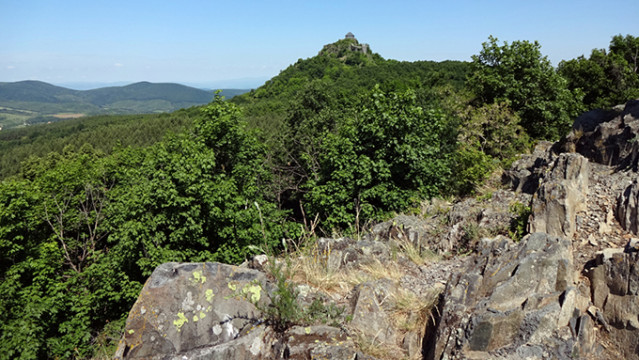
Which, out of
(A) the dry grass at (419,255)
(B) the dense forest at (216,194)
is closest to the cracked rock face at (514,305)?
(A) the dry grass at (419,255)

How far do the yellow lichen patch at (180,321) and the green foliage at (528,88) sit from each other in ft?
64.9

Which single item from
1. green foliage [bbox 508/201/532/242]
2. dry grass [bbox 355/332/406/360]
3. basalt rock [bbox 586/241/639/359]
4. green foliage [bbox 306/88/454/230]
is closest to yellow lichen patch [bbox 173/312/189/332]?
dry grass [bbox 355/332/406/360]

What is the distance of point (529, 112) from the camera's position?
20.3 metres

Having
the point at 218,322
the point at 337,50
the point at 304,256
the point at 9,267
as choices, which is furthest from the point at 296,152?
the point at 337,50

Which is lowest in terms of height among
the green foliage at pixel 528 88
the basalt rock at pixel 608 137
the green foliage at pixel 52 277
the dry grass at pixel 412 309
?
the green foliage at pixel 52 277

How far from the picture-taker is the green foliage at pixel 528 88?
20078 mm

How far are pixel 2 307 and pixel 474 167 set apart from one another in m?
17.6

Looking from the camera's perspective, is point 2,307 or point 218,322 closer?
point 218,322

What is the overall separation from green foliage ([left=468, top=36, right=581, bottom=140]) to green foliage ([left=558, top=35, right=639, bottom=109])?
33.0ft

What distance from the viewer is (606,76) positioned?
99.7 ft

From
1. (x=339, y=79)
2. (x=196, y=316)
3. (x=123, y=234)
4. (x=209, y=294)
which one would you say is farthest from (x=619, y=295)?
(x=339, y=79)

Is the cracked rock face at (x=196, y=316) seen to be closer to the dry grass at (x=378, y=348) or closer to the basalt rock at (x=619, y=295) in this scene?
the dry grass at (x=378, y=348)

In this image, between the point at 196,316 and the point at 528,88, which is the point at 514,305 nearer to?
the point at 196,316

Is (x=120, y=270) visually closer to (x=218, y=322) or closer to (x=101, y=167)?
(x=101, y=167)
